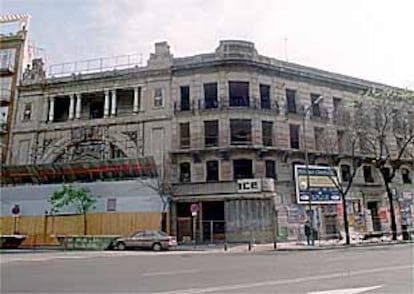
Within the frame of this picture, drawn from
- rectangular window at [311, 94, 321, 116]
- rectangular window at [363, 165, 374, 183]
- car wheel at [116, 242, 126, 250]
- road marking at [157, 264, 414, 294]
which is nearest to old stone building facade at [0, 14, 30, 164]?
car wheel at [116, 242, 126, 250]

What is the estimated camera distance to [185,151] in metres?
34.3

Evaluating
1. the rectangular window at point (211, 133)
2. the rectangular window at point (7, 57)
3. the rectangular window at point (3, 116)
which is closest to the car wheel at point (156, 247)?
the rectangular window at point (211, 133)

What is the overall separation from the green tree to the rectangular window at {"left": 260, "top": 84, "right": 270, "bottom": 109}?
1507 centimetres

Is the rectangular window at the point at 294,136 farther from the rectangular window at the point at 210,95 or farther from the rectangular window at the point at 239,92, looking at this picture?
the rectangular window at the point at 210,95

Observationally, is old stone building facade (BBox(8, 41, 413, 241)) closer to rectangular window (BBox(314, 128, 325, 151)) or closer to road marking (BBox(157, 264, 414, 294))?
rectangular window (BBox(314, 128, 325, 151))

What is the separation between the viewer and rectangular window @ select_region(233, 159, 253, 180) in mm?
33844

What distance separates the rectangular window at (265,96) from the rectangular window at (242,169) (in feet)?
16.4

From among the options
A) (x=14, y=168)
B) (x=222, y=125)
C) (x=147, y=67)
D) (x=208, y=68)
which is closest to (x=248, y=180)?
(x=222, y=125)

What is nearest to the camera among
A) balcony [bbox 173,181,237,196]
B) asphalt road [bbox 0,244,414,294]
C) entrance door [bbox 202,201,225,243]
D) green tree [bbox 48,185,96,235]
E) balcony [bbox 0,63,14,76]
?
asphalt road [bbox 0,244,414,294]

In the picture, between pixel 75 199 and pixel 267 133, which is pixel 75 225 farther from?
pixel 267 133

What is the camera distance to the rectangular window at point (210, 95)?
35656 mm

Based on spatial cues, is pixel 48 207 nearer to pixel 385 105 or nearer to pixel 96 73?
pixel 96 73

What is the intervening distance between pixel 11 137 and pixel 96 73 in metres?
9.22

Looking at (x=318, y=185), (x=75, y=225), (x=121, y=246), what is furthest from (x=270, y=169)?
(x=75, y=225)
